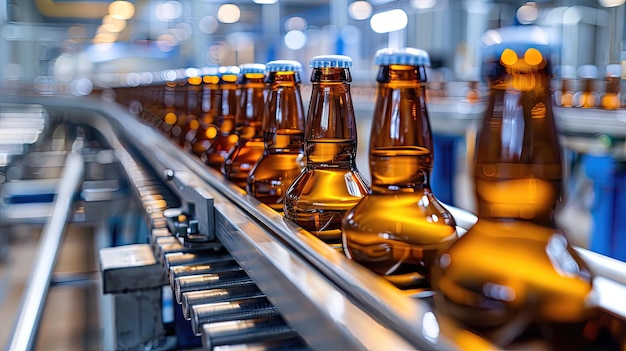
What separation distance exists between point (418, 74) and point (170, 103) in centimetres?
174

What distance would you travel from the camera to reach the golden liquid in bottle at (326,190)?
63cm

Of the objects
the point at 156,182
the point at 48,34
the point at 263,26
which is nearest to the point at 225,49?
the point at 263,26

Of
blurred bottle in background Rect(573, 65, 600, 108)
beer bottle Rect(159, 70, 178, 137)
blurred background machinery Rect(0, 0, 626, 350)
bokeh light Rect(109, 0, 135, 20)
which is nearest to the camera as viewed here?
blurred background machinery Rect(0, 0, 626, 350)

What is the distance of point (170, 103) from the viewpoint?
2178 mm

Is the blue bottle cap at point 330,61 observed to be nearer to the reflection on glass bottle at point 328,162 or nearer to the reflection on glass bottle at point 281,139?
the reflection on glass bottle at point 328,162

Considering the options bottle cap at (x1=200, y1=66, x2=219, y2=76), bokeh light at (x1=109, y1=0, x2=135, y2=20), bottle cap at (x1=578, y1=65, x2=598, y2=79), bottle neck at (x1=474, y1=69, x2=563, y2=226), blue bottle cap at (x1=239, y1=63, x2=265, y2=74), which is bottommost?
bottle neck at (x1=474, y1=69, x2=563, y2=226)

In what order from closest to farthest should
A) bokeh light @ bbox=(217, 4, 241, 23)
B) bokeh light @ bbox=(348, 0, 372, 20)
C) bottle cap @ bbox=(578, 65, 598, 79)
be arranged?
1. bottle cap @ bbox=(578, 65, 598, 79)
2. bokeh light @ bbox=(348, 0, 372, 20)
3. bokeh light @ bbox=(217, 4, 241, 23)

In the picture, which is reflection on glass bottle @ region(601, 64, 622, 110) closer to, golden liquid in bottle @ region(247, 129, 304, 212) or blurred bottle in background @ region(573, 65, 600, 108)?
blurred bottle in background @ region(573, 65, 600, 108)

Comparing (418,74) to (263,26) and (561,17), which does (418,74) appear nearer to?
(561,17)

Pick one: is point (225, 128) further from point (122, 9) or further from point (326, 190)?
point (122, 9)

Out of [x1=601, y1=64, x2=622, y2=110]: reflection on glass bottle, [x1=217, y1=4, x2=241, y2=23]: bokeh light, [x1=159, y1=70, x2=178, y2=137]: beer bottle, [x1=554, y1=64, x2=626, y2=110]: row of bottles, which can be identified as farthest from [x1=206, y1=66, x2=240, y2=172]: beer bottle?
[x1=217, y1=4, x2=241, y2=23]: bokeh light

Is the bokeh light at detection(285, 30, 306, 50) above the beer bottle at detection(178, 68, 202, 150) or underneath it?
above

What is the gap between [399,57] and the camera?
0.51 metres

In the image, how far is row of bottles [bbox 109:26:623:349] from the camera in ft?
1.20
